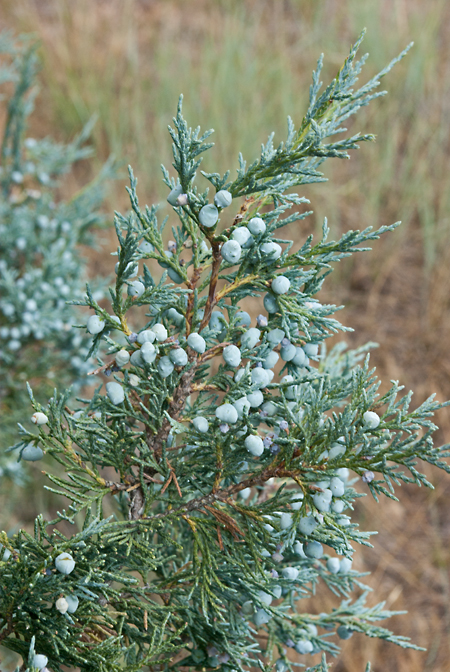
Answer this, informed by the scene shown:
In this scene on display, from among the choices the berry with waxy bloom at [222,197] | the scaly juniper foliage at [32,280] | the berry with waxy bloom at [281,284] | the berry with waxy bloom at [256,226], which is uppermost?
the berry with waxy bloom at [222,197]

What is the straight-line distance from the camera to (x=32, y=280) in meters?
1.17

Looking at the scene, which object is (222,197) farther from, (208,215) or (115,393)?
(115,393)

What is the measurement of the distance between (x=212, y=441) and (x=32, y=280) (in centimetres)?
78

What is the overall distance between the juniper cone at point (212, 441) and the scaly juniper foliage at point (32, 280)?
→ 0.63 m

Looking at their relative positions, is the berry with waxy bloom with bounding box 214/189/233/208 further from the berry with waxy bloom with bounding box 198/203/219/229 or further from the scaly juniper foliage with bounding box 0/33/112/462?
the scaly juniper foliage with bounding box 0/33/112/462

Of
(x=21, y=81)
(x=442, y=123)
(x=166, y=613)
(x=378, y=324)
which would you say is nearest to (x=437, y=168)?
(x=442, y=123)

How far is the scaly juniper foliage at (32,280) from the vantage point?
1157mm

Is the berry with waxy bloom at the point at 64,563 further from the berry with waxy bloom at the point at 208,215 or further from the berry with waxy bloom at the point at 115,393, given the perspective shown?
the berry with waxy bloom at the point at 208,215

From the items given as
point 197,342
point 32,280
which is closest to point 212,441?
point 197,342

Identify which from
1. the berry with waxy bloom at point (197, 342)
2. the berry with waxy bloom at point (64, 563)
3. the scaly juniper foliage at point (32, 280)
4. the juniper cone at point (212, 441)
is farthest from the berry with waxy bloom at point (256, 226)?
the scaly juniper foliage at point (32, 280)

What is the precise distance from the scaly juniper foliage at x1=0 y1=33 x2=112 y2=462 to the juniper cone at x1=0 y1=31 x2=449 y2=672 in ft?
2.06

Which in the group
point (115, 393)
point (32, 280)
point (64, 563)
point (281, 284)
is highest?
point (281, 284)

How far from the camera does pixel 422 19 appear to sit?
2797 mm

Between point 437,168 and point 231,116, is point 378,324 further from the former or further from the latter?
point 231,116
